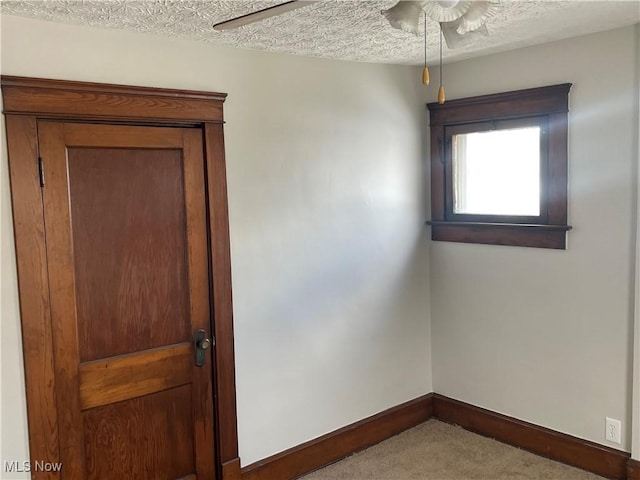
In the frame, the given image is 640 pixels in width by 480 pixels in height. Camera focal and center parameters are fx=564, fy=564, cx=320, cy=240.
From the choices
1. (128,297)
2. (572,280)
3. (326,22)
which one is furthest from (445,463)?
(326,22)

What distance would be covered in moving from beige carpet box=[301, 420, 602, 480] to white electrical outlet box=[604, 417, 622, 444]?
0.76ft

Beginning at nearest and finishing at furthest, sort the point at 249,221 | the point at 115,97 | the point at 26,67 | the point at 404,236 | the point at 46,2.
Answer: the point at 46,2, the point at 26,67, the point at 115,97, the point at 249,221, the point at 404,236

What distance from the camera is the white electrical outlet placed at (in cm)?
302

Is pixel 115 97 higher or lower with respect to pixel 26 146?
higher

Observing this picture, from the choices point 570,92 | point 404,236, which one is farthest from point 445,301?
point 570,92

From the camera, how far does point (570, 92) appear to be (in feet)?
10.1

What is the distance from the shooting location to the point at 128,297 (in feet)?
8.62

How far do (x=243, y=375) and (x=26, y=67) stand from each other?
1764 millimetres

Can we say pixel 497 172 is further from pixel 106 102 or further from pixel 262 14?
pixel 106 102

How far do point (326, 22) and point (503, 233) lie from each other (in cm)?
171

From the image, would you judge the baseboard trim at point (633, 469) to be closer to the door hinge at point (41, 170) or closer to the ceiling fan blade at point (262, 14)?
the ceiling fan blade at point (262, 14)

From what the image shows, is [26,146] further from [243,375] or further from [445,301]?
[445,301]

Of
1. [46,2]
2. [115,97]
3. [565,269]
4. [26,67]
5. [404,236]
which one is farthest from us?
[404,236]

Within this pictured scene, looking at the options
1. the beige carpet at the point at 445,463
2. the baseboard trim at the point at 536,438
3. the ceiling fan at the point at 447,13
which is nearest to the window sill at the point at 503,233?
the baseboard trim at the point at 536,438
